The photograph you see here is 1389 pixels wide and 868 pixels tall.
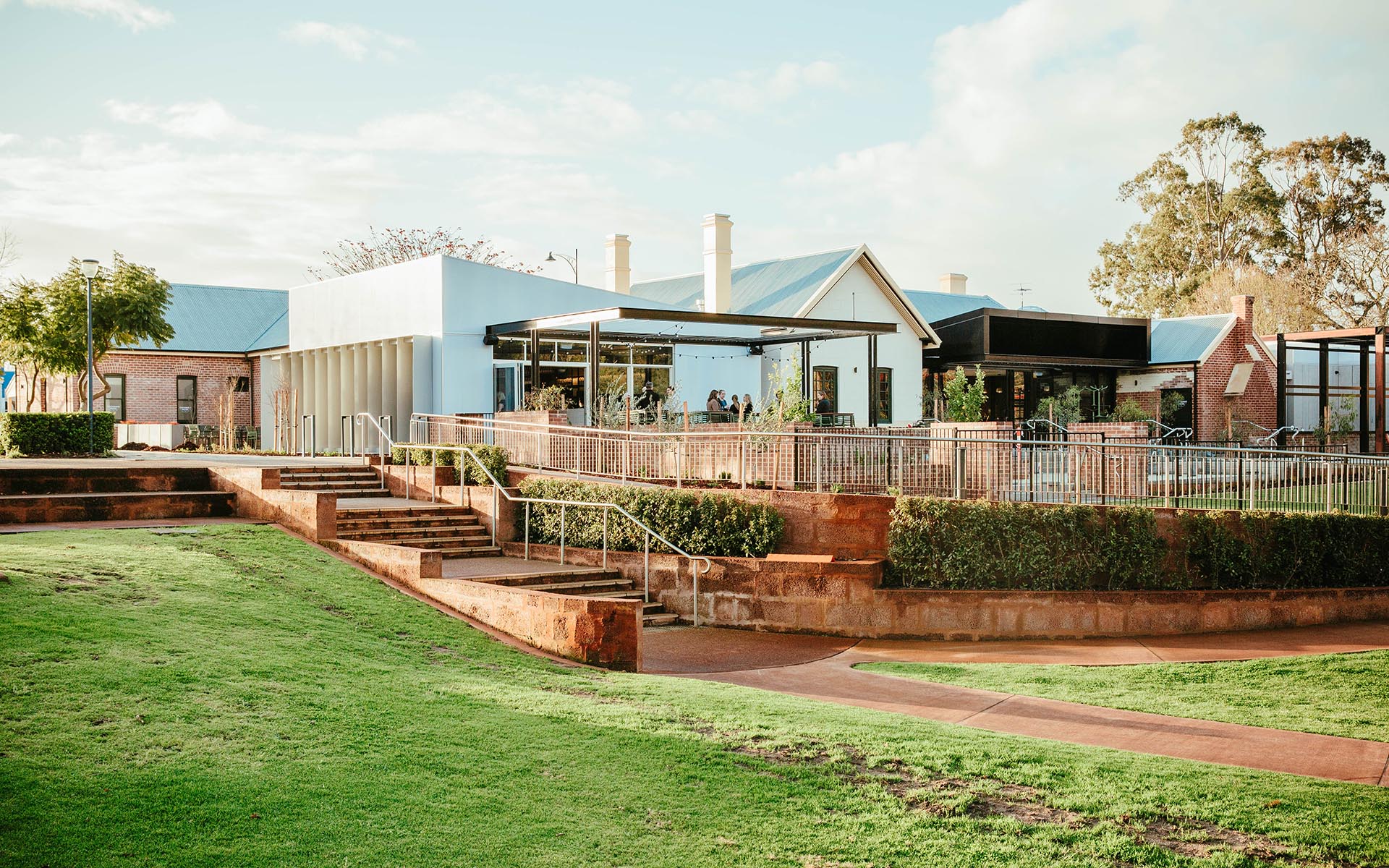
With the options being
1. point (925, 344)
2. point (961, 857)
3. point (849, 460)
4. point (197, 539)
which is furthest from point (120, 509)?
point (925, 344)

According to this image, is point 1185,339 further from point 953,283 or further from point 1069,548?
point 1069,548

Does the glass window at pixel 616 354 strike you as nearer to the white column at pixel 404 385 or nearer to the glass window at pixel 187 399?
the white column at pixel 404 385

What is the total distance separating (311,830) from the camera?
546 cm

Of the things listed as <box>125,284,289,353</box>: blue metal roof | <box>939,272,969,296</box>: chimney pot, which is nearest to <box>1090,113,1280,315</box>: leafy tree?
<box>939,272,969,296</box>: chimney pot

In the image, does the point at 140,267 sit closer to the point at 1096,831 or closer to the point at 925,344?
the point at 925,344

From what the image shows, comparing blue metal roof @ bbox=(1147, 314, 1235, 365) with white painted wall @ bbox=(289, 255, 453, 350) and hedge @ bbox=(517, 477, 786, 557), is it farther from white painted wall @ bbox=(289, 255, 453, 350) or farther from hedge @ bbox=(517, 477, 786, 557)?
hedge @ bbox=(517, 477, 786, 557)

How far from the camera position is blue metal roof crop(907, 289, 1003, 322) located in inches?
1533

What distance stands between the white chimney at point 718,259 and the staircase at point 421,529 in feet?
54.1

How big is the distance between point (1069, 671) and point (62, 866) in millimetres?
9854

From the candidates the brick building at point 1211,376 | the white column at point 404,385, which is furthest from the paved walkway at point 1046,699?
the brick building at point 1211,376

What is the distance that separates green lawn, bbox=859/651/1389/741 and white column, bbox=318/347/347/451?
20.0 metres

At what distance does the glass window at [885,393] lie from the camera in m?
32.9

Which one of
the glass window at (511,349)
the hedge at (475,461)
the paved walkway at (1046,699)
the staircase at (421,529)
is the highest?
the glass window at (511,349)

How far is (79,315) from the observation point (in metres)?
28.8
